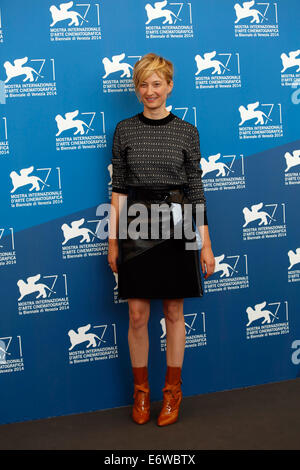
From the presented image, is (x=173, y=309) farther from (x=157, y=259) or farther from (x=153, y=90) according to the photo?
(x=153, y=90)

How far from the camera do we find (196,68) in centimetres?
250

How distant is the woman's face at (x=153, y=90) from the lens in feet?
7.06

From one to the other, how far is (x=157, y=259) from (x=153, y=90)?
0.73 meters

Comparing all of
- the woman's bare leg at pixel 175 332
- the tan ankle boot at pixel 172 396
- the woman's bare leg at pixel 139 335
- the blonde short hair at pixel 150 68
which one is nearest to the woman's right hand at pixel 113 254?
the woman's bare leg at pixel 139 335

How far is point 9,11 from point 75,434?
6.35ft

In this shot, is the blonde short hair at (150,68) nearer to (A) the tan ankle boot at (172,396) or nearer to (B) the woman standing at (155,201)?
(B) the woman standing at (155,201)

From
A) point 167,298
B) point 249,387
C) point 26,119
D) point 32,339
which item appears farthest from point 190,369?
point 26,119

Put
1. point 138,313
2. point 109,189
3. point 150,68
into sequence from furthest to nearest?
point 109,189 < point 138,313 < point 150,68

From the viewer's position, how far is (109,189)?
2465 millimetres

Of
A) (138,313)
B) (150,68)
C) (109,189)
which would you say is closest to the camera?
(150,68)

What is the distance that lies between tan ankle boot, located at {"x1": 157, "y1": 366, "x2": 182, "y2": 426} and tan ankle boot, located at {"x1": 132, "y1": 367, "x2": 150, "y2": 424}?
0.07 metres

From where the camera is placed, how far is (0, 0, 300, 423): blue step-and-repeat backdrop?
2.35 metres

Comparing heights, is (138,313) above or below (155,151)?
below

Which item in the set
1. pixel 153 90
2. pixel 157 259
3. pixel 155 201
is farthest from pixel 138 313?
pixel 153 90
